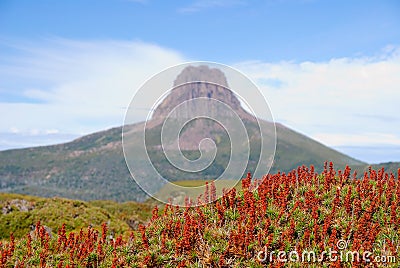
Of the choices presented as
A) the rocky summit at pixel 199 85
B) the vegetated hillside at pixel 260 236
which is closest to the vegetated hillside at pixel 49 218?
the rocky summit at pixel 199 85

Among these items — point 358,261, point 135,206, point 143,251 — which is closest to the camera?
point 358,261

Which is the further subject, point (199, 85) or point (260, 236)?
point (199, 85)

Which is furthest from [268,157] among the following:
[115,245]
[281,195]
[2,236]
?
[2,236]

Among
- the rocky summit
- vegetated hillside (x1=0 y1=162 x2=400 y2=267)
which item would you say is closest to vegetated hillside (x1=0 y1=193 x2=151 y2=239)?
the rocky summit

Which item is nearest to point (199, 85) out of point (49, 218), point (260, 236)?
point (260, 236)

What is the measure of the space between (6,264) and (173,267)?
3.92m

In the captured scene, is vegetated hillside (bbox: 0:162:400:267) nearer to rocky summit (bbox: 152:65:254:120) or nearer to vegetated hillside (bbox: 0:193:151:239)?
rocky summit (bbox: 152:65:254:120)

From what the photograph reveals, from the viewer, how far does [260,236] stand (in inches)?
320

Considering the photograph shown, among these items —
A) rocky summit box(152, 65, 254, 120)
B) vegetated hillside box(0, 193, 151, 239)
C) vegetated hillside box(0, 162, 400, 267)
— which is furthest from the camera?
vegetated hillside box(0, 193, 151, 239)

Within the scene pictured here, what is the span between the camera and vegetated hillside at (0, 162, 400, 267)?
7828 mm

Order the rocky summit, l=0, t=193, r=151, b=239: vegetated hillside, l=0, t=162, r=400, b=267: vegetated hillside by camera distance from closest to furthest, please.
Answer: l=0, t=162, r=400, b=267: vegetated hillside → the rocky summit → l=0, t=193, r=151, b=239: vegetated hillside

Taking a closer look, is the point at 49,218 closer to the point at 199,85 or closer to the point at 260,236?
the point at 199,85

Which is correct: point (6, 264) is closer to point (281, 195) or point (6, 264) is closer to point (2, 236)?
point (281, 195)

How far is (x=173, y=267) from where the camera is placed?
799cm
